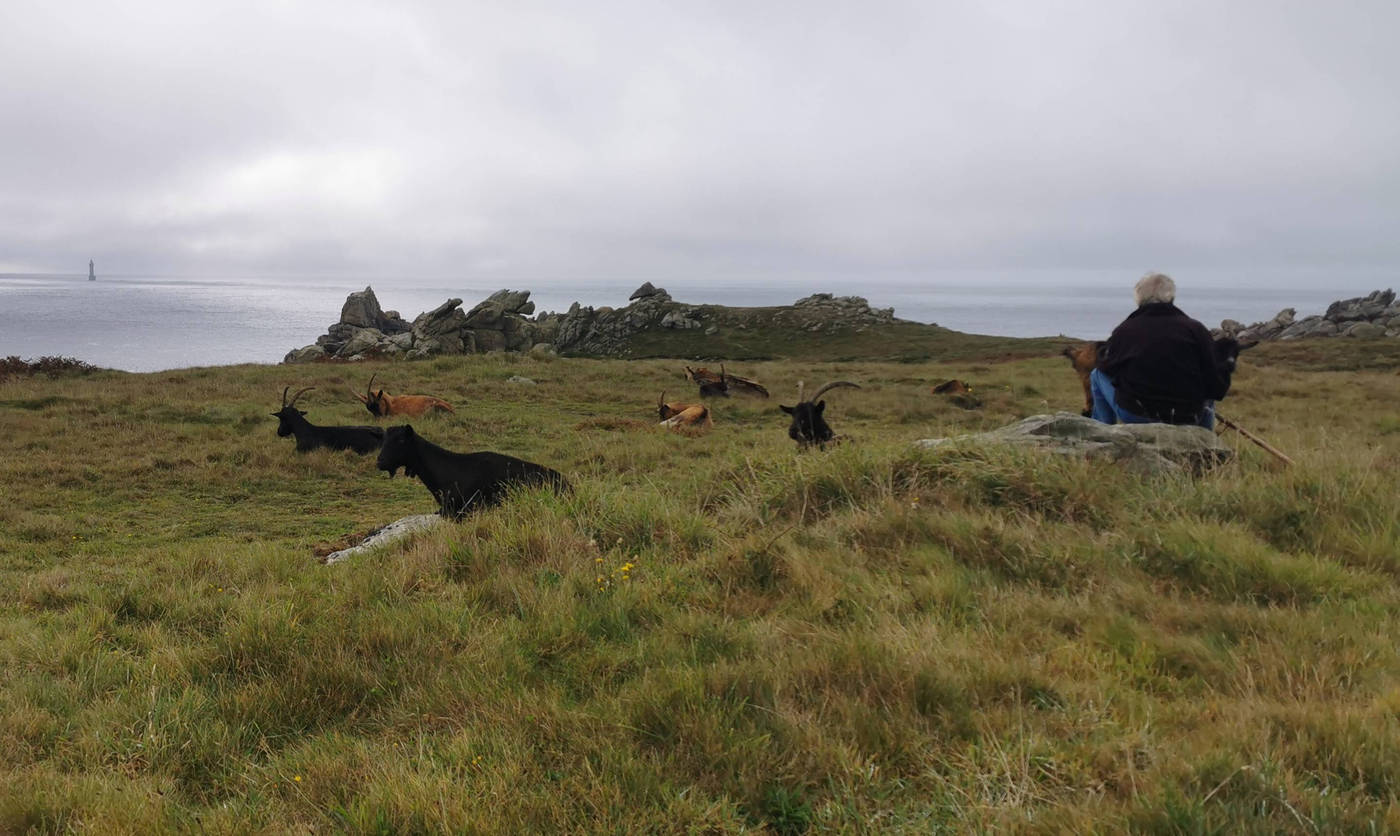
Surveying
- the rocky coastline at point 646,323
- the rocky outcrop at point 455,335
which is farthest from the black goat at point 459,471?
the rocky coastline at point 646,323

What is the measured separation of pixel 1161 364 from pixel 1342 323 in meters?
77.5

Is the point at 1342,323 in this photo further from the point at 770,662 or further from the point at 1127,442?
the point at 770,662

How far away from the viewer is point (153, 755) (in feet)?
9.66

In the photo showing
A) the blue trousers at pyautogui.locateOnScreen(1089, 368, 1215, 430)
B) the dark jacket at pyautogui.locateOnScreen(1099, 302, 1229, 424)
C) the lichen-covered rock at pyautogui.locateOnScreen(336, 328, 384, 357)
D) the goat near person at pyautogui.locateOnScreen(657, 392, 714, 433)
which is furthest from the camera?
the lichen-covered rock at pyautogui.locateOnScreen(336, 328, 384, 357)

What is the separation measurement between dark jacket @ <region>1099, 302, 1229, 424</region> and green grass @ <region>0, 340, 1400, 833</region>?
3.12 feet

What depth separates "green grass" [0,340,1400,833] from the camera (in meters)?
2.38

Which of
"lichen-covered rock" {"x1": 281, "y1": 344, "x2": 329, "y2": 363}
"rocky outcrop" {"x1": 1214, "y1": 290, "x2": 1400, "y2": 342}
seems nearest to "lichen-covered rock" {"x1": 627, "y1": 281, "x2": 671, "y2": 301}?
"lichen-covered rock" {"x1": 281, "y1": 344, "x2": 329, "y2": 363}

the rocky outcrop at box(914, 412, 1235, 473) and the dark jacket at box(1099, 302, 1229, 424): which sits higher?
the dark jacket at box(1099, 302, 1229, 424)

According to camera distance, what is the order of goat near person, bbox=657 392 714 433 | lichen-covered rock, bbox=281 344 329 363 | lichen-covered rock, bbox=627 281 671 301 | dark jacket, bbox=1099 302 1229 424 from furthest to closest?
lichen-covered rock, bbox=627 281 671 301 < lichen-covered rock, bbox=281 344 329 363 < goat near person, bbox=657 392 714 433 < dark jacket, bbox=1099 302 1229 424

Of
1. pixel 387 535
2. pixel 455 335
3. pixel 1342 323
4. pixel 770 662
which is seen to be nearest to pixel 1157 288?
pixel 770 662

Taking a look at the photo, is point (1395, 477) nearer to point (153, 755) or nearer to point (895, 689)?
point (895, 689)

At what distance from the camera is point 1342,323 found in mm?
65562

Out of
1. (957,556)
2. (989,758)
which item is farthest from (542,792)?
(957,556)

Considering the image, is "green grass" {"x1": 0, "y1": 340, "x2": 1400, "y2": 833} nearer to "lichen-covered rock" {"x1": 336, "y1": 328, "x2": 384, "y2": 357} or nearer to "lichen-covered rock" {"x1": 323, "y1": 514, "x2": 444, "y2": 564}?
"lichen-covered rock" {"x1": 323, "y1": 514, "x2": 444, "y2": 564}
